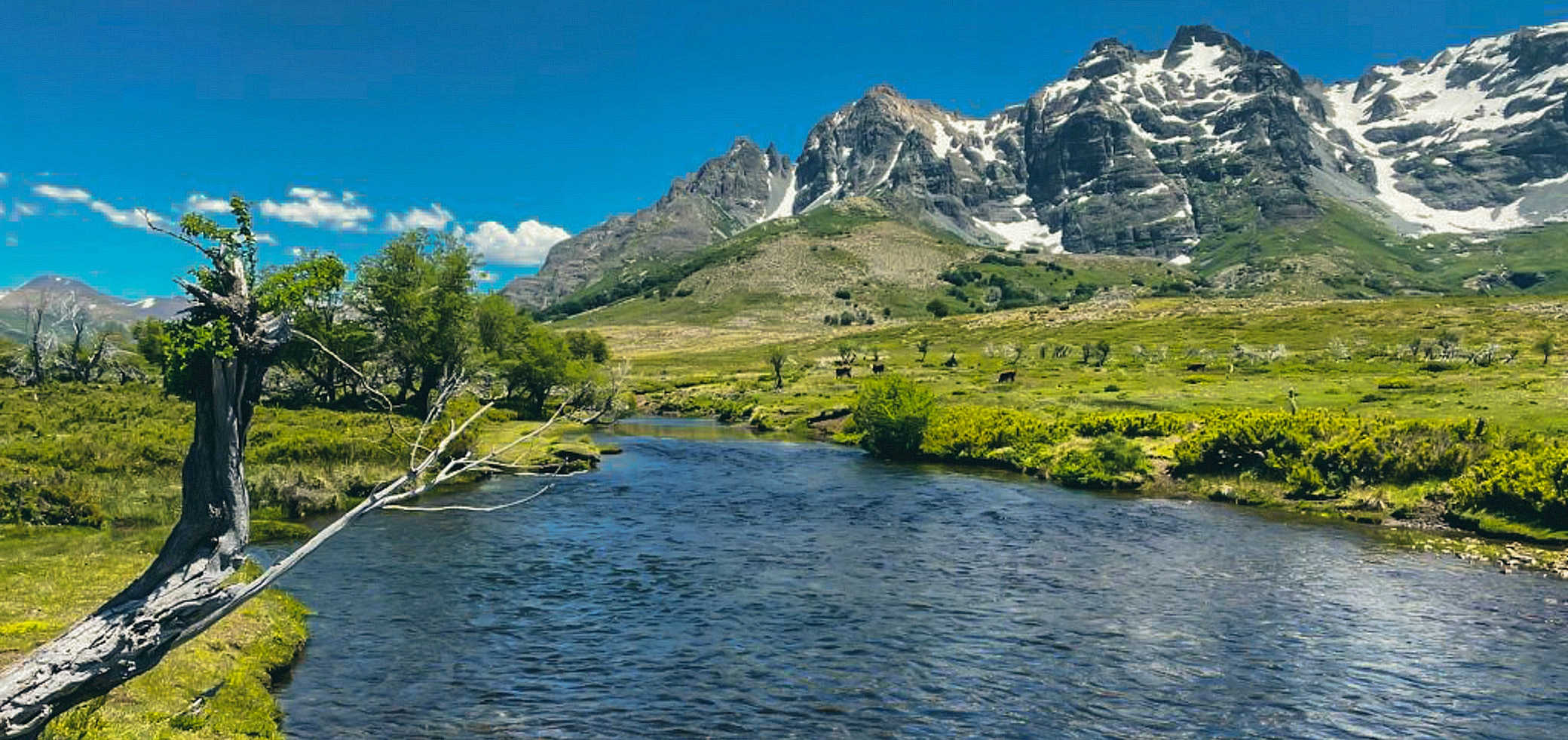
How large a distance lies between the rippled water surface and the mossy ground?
1.10 metres

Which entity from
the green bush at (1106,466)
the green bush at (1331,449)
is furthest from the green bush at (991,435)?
the green bush at (1331,449)

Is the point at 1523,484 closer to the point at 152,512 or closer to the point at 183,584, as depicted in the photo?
the point at 183,584

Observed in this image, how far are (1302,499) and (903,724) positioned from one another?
41124 millimetres

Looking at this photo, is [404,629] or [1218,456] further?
[1218,456]

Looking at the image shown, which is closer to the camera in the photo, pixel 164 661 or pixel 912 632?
pixel 164 661

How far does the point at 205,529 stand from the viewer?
11062 millimetres

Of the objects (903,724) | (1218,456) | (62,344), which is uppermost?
(62,344)

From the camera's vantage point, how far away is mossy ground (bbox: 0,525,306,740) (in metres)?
16.6

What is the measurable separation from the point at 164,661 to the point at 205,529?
1345 cm

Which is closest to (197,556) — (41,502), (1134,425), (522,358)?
(41,502)

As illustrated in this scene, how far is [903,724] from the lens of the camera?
2102 cm

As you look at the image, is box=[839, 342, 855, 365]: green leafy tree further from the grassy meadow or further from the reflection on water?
the reflection on water

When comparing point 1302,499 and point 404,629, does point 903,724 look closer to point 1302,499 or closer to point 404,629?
point 404,629

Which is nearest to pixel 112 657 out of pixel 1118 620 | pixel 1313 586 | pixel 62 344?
pixel 1118 620
